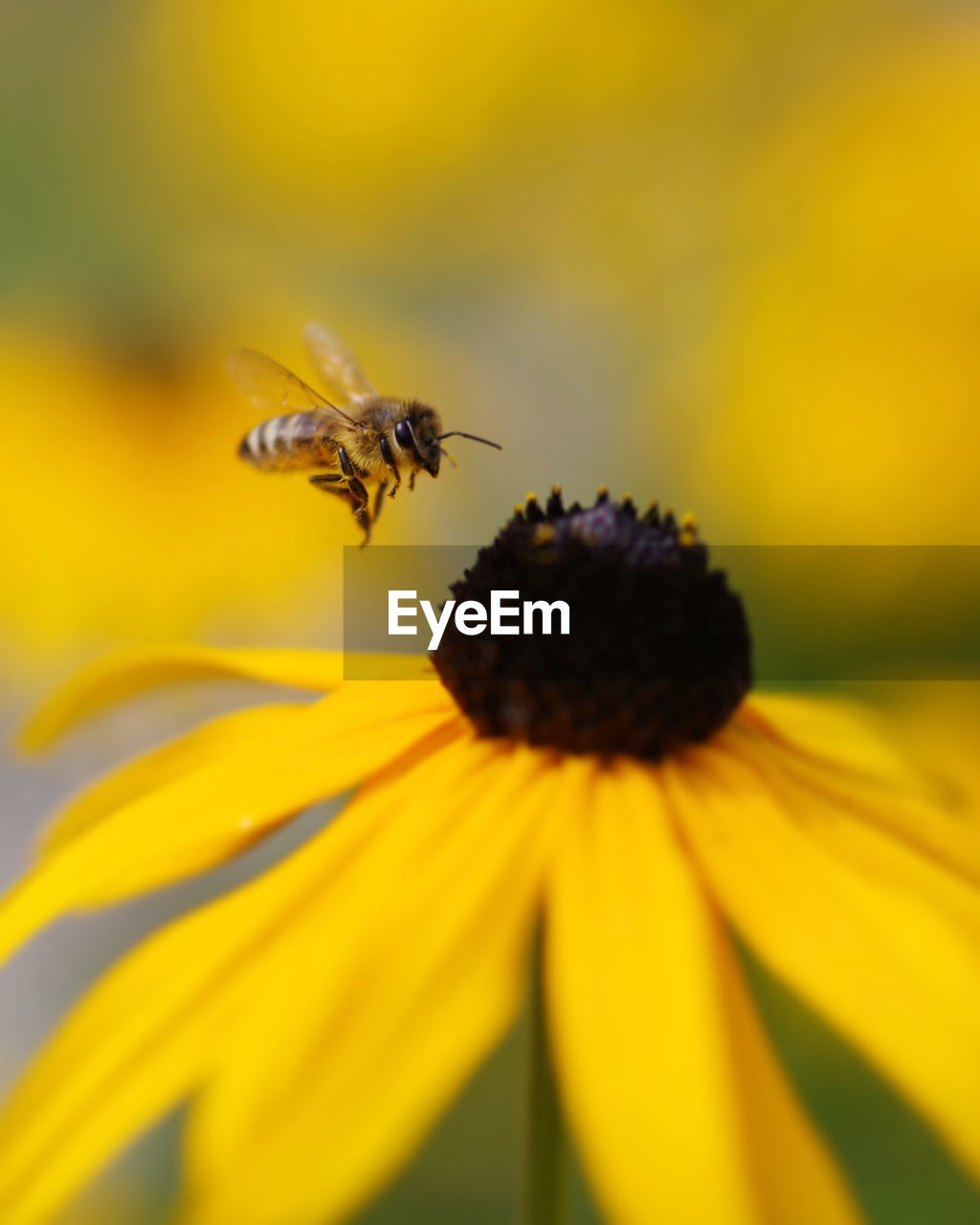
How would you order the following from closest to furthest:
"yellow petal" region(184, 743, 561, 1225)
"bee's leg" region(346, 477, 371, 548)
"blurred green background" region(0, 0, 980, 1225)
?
"yellow petal" region(184, 743, 561, 1225) < "bee's leg" region(346, 477, 371, 548) < "blurred green background" region(0, 0, 980, 1225)

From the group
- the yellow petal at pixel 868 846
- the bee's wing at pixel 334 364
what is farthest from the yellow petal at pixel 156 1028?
the bee's wing at pixel 334 364

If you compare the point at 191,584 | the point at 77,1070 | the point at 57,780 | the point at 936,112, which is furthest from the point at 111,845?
the point at 936,112

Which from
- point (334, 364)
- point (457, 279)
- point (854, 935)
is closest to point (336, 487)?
point (334, 364)

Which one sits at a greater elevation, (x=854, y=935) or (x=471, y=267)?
(x=471, y=267)

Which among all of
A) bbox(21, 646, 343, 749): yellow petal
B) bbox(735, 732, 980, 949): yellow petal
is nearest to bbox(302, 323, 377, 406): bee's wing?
bbox(21, 646, 343, 749): yellow petal

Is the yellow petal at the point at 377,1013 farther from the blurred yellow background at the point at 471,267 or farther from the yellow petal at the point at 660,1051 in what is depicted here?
the blurred yellow background at the point at 471,267

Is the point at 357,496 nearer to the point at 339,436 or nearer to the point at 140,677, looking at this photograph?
the point at 339,436

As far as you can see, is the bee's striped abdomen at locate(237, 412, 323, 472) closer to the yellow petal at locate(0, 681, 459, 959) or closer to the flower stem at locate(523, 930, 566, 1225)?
the yellow petal at locate(0, 681, 459, 959)

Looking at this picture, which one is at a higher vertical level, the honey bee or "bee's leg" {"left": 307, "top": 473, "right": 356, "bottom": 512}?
the honey bee
